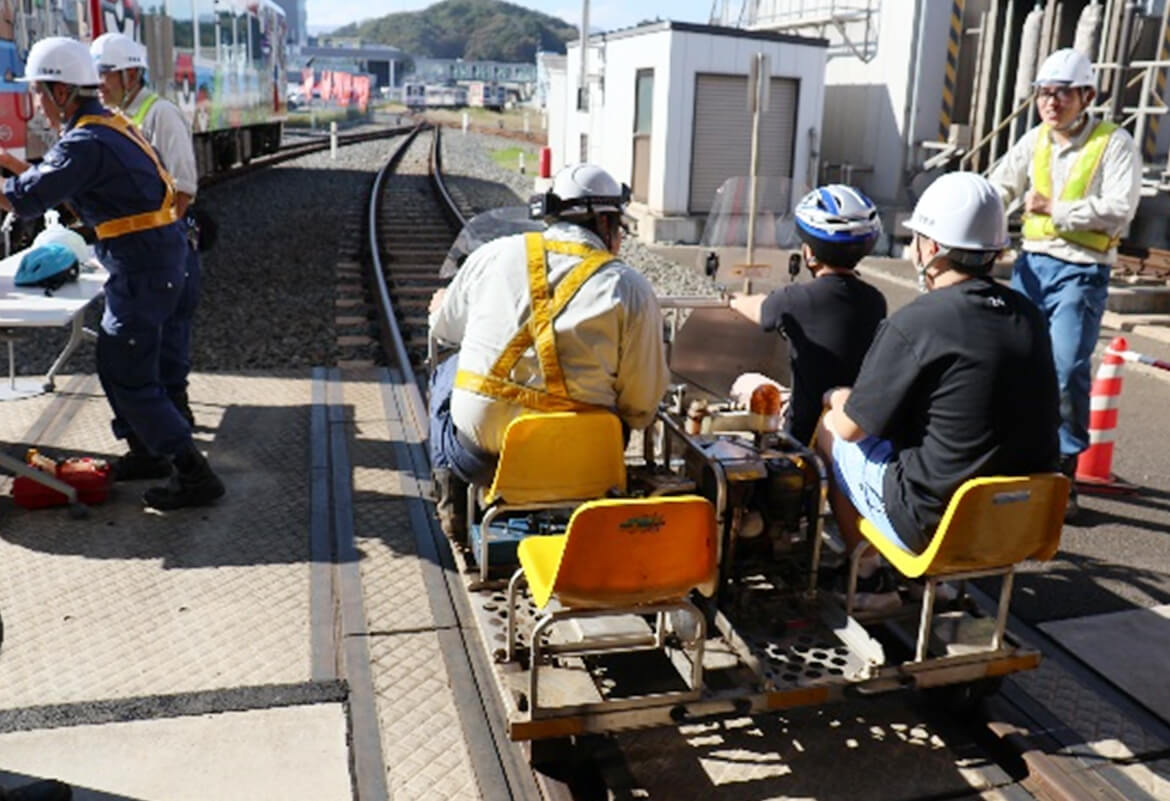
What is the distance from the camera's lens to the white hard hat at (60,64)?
4.71m

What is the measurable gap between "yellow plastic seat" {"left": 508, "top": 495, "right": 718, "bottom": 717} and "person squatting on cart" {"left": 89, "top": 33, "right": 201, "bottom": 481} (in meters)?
3.24

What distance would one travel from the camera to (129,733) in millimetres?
3406

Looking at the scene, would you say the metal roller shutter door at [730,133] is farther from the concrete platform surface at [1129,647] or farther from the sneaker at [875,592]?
the sneaker at [875,592]

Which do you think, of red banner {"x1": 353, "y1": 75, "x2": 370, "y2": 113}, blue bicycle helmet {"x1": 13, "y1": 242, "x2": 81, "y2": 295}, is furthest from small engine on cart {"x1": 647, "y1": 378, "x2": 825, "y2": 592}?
red banner {"x1": 353, "y1": 75, "x2": 370, "y2": 113}

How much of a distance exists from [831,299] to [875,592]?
1.06 metres

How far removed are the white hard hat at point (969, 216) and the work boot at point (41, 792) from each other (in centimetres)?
291

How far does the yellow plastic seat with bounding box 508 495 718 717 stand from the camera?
2.92 m

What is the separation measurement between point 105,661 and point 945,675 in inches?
110

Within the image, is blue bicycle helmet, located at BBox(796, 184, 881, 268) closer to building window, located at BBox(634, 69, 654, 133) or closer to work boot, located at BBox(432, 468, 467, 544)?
work boot, located at BBox(432, 468, 467, 544)

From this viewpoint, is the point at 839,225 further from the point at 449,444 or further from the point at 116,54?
the point at 116,54

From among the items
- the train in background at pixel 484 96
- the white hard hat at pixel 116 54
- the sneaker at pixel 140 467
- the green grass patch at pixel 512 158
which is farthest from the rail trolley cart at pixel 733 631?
the train in background at pixel 484 96

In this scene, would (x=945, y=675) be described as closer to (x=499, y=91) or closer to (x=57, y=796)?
(x=57, y=796)

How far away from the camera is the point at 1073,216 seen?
216 inches

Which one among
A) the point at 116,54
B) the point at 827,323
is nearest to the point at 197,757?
the point at 827,323
